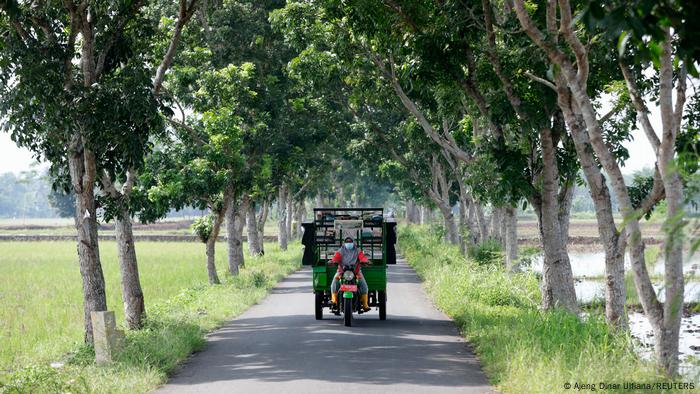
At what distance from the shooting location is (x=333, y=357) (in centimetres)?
1285

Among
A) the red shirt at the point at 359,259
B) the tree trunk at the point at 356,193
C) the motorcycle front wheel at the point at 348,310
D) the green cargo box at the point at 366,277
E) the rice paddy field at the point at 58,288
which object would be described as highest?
the tree trunk at the point at 356,193

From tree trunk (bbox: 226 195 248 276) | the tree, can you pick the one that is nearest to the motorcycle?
the tree

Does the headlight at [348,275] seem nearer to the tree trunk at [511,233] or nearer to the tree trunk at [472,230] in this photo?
the tree trunk at [511,233]

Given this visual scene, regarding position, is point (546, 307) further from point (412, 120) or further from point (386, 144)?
point (386, 144)

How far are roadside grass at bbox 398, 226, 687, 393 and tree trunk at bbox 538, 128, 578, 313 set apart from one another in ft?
2.55

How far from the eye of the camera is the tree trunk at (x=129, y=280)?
17.6m

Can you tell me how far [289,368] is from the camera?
1197 centimetres

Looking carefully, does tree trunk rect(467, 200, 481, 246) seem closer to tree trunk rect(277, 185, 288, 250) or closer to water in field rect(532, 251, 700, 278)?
water in field rect(532, 251, 700, 278)

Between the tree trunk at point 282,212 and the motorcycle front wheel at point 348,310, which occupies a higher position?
the tree trunk at point 282,212

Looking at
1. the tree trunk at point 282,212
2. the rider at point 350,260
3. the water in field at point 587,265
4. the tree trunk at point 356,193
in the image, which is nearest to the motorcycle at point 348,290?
the rider at point 350,260

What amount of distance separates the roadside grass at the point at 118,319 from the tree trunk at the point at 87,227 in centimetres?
74

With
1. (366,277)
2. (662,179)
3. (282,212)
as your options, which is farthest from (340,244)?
(282,212)

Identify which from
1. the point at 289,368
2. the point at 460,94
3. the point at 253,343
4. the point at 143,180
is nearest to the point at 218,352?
the point at 253,343

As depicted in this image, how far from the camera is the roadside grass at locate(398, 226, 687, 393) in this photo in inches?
361
